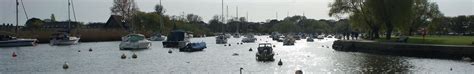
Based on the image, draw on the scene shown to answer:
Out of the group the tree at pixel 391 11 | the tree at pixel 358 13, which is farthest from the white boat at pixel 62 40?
the tree at pixel 391 11

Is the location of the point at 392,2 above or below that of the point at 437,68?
above

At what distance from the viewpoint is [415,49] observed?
64438mm

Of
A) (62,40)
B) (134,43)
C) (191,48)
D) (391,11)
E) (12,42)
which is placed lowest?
(191,48)

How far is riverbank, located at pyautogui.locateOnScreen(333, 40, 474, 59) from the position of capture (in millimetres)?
57219

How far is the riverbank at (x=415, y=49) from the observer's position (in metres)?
57.2

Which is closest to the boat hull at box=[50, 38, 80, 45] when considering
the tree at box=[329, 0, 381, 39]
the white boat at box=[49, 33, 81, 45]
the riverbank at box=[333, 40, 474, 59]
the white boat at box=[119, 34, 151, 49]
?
the white boat at box=[49, 33, 81, 45]

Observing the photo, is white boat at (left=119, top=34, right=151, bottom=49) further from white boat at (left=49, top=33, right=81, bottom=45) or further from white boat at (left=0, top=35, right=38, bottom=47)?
white boat at (left=0, top=35, right=38, bottom=47)

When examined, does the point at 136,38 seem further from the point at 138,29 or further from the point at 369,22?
the point at 138,29

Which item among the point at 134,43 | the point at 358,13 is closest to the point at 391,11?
the point at 358,13

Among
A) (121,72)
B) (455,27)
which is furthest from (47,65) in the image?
(455,27)

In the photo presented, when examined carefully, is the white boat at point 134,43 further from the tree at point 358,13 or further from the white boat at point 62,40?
the tree at point 358,13

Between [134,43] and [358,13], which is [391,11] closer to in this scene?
[358,13]

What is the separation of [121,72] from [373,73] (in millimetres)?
18637

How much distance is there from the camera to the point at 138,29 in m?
163
